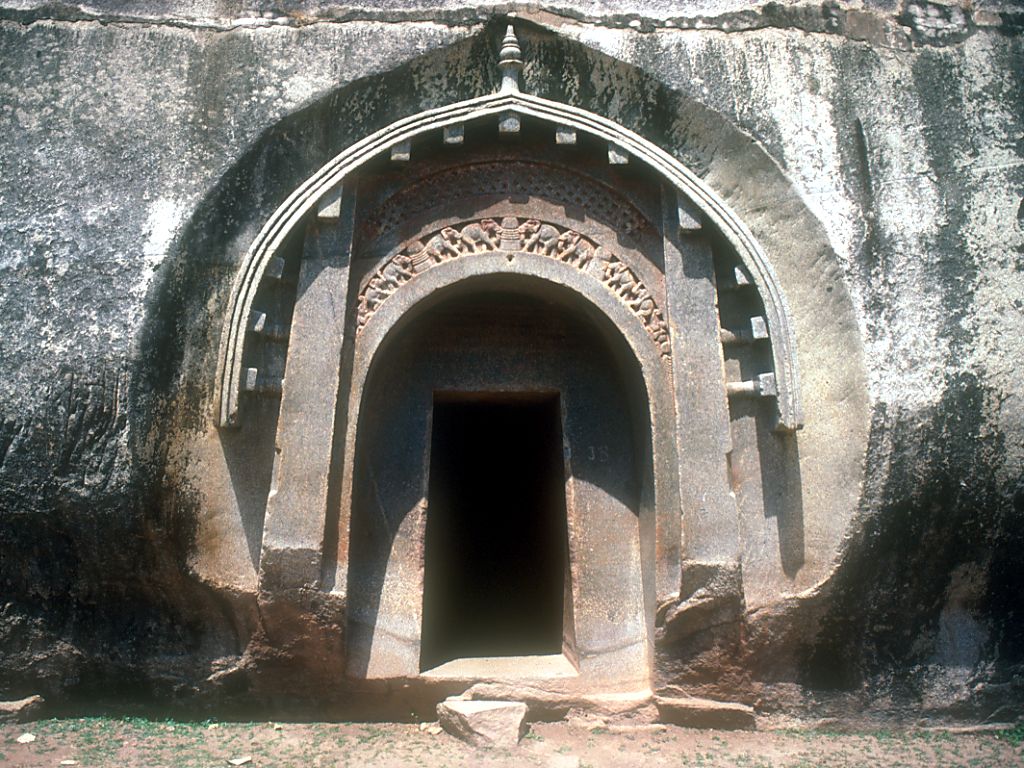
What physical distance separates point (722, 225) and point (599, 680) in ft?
7.63

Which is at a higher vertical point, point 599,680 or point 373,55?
point 373,55

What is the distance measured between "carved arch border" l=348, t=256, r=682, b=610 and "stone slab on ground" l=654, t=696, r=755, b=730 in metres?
0.32

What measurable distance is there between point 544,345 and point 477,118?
1284 mm

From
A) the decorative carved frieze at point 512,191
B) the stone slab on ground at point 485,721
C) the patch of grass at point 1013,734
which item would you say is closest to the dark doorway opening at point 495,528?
the stone slab on ground at point 485,721

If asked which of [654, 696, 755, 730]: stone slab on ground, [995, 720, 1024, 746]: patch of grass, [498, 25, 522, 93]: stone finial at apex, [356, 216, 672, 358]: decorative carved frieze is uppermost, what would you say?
[498, 25, 522, 93]: stone finial at apex

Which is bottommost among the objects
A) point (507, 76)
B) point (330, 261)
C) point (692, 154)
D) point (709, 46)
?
point (330, 261)

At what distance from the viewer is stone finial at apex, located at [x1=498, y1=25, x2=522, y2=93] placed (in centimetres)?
438

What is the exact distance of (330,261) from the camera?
13.8 feet

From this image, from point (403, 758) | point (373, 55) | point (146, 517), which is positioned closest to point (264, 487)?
point (146, 517)

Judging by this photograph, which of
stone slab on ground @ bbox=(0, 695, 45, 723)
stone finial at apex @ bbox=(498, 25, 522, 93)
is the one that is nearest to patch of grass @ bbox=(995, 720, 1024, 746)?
stone finial at apex @ bbox=(498, 25, 522, 93)

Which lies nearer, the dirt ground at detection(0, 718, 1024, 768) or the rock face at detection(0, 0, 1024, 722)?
the dirt ground at detection(0, 718, 1024, 768)

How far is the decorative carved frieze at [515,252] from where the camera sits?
4309 millimetres

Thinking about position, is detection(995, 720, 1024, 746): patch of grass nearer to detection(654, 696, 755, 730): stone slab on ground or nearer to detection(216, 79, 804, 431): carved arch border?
detection(654, 696, 755, 730): stone slab on ground

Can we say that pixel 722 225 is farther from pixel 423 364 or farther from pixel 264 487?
pixel 264 487
